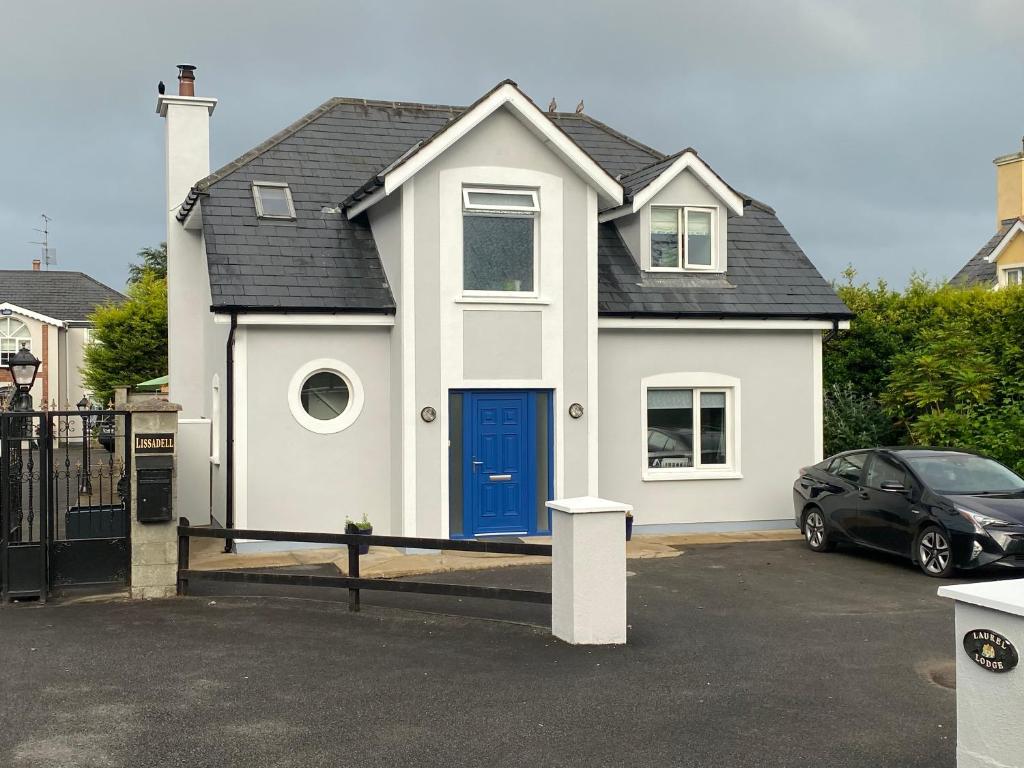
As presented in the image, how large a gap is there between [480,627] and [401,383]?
5.48m

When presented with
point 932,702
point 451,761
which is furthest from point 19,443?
point 932,702

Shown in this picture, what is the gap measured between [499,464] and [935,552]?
5.90 meters

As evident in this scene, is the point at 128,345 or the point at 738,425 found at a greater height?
the point at 128,345

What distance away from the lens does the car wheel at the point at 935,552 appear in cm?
1233

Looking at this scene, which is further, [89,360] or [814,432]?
[89,360]

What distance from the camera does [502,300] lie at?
49.2 ft

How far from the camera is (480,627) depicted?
9.88 meters

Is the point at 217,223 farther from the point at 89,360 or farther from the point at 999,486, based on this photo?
the point at 89,360

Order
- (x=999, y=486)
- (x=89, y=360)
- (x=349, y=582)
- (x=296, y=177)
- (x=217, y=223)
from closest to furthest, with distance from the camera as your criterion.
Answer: (x=349, y=582) → (x=999, y=486) → (x=217, y=223) → (x=296, y=177) → (x=89, y=360)

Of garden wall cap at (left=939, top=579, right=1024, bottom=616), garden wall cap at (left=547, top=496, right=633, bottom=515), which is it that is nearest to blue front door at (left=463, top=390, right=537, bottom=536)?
garden wall cap at (left=547, top=496, right=633, bottom=515)

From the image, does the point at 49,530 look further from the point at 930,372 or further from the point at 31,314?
the point at 31,314

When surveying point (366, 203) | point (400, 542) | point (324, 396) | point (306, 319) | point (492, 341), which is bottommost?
point (400, 542)

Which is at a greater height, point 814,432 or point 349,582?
point 814,432

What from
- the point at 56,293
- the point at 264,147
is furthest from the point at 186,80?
the point at 56,293
